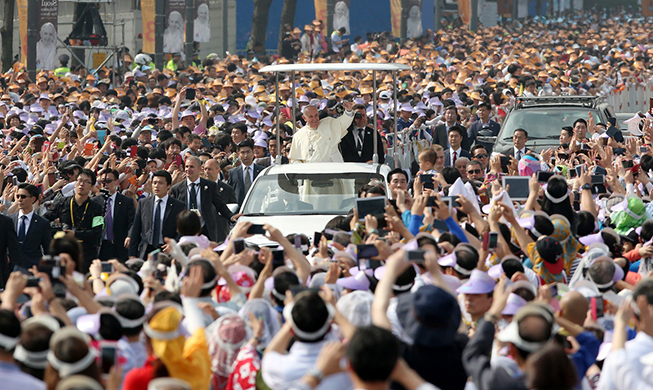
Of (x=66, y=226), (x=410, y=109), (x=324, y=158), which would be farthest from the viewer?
(x=410, y=109)

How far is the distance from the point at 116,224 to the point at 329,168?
2.34 meters

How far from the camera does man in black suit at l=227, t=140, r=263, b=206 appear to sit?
43.9 feet

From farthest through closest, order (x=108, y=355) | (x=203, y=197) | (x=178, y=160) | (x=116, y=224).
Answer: (x=178, y=160)
(x=203, y=197)
(x=116, y=224)
(x=108, y=355)

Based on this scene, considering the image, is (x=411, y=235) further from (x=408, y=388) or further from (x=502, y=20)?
(x=502, y=20)

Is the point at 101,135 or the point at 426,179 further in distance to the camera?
the point at 101,135

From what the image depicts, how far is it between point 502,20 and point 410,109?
174 feet

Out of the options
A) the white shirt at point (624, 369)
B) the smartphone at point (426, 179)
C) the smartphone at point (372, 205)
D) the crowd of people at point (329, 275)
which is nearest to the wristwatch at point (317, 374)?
the crowd of people at point (329, 275)

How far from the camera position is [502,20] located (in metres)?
70.6

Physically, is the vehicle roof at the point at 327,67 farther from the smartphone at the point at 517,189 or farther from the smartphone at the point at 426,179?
the smartphone at the point at 517,189

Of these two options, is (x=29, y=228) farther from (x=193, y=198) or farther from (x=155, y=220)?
(x=193, y=198)

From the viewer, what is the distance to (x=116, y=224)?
11195 millimetres

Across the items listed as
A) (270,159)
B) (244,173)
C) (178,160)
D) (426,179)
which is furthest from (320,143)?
(426,179)

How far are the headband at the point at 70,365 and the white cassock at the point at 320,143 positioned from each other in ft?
27.6

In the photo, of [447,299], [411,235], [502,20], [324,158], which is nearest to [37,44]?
[324,158]
